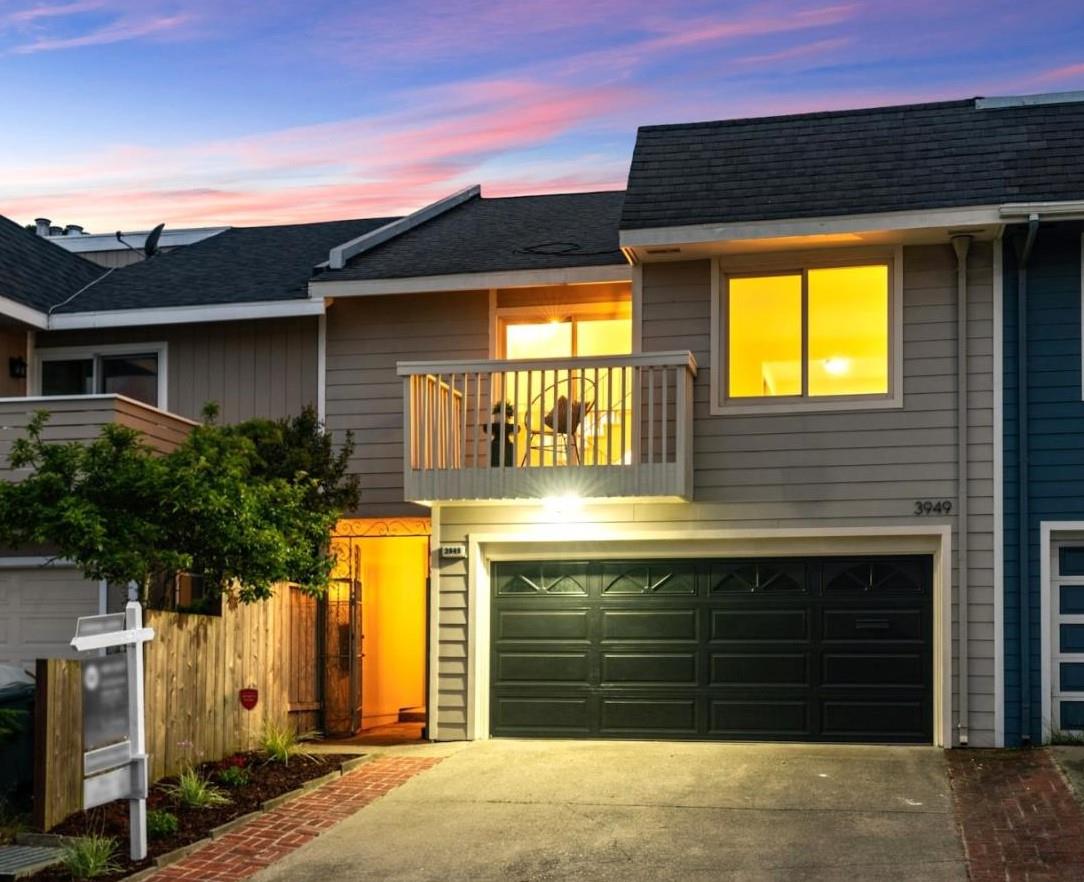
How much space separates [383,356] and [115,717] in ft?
23.3

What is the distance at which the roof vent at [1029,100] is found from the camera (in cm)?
1466

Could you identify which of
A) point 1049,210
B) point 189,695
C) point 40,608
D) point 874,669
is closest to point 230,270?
point 40,608

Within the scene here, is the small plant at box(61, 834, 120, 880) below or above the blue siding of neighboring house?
below

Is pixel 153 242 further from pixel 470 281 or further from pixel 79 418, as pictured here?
pixel 470 281

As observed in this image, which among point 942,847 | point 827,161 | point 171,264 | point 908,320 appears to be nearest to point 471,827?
point 942,847

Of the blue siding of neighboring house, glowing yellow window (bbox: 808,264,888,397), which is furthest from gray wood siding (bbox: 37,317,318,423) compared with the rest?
the blue siding of neighboring house

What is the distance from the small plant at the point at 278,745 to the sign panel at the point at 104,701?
305cm

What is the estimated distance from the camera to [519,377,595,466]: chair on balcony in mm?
13867

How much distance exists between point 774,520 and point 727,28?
5.81 meters

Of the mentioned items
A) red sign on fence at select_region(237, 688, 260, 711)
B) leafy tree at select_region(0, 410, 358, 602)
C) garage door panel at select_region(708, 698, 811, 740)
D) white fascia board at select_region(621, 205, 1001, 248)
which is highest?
white fascia board at select_region(621, 205, 1001, 248)

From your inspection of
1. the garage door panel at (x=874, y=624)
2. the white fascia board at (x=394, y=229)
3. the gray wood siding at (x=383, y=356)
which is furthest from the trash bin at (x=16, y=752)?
the garage door panel at (x=874, y=624)

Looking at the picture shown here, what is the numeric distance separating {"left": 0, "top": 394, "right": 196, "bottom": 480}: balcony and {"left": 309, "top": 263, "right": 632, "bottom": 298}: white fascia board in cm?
231

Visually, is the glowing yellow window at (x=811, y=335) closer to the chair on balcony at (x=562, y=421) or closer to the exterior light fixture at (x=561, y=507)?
the chair on balcony at (x=562, y=421)

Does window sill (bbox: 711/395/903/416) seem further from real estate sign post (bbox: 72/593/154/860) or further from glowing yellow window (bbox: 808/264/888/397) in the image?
real estate sign post (bbox: 72/593/154/860)
